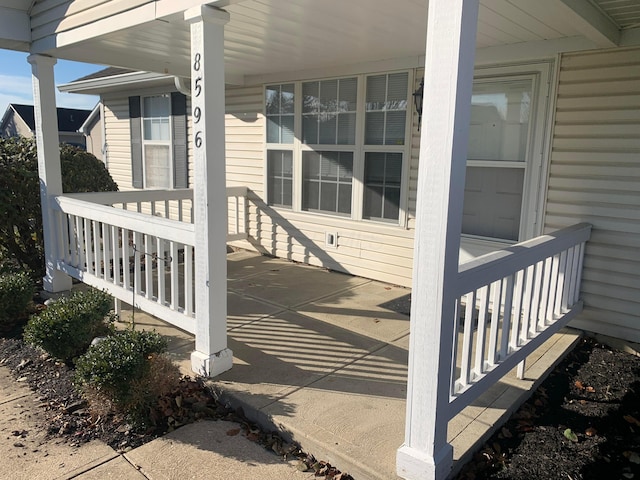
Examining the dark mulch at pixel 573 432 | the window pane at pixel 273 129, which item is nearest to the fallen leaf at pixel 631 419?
the dark mulch at pixel 573 432

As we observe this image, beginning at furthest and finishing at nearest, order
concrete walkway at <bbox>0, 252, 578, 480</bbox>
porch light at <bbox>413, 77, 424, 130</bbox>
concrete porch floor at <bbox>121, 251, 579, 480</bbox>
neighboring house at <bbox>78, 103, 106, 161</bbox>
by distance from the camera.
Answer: neighboring house at <bbox>78, 103, 106, 161</bbox> < porch light at <bbox>413, 77, 424, 130</bbox> < concrete porch floor at <bbox>121, 251, 579, 480</bbox> < concrete walkway at <bbox>0, 252, 578, 480</bbox>

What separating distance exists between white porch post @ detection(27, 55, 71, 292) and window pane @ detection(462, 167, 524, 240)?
4.22 metres

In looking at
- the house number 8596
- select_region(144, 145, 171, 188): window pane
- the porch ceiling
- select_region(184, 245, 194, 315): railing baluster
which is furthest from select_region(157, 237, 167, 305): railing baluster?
select_region(144, 145, 171, 188): window pane

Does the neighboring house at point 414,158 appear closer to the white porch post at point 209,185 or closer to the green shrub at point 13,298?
the white porch post at point 209,185

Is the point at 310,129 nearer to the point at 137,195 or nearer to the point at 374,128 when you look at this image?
the point at 374,128

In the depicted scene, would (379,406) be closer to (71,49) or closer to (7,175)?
(71,49)

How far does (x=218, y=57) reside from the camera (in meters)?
3.11

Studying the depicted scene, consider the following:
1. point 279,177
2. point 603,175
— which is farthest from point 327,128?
point 603,175

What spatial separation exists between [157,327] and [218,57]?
7.86 ft

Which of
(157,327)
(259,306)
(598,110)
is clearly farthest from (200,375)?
(598,110)

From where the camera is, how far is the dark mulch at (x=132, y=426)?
8.57 ft

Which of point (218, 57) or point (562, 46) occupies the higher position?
point (562, 46)

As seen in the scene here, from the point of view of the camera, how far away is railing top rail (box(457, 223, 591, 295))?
2.31 meters

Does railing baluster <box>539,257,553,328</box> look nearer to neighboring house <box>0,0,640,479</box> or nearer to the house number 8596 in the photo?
neighboring house <box>0,0,640,479</box>
